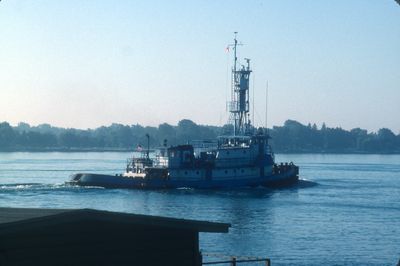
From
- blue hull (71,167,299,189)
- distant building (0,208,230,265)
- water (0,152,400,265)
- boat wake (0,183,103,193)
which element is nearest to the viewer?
distant building (0,208,230,265)

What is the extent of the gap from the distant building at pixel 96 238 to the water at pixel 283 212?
52.9 ft

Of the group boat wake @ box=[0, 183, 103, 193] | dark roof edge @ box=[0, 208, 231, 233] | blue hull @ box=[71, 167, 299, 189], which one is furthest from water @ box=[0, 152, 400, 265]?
dark roof edge @ box=[0, 208, 231, 233]

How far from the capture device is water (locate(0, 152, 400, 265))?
32.4 meters

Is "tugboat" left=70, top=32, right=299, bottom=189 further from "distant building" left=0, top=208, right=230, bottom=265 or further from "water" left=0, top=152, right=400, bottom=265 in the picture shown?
"distant building" left=0, top=208, right=230, bottom=265

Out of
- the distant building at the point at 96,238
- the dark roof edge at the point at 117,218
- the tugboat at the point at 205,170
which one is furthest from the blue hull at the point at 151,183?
the distant building at the point at 96,238

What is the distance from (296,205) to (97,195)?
14993 millimetres

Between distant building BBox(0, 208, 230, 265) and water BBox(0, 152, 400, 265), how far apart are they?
1613cm

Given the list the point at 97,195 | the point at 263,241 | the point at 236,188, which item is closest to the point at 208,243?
the point at 263,241

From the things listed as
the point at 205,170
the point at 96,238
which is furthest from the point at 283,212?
the point at 96,238

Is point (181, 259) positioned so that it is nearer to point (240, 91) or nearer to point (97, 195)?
point (97, 195)

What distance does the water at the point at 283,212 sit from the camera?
106 ft

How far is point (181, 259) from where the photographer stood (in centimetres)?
1220

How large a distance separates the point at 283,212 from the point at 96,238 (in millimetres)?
36956

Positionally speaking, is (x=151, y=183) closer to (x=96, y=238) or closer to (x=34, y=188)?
(x=34, y=188)
